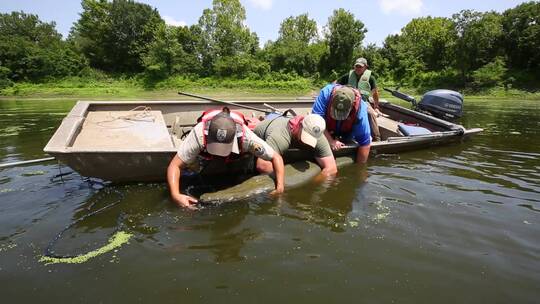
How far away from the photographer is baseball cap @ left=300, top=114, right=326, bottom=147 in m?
4.45

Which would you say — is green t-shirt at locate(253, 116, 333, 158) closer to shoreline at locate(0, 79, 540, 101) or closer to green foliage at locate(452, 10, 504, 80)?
shoreline at locate(0, 79, 540, 101)

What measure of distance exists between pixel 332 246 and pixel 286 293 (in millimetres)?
819

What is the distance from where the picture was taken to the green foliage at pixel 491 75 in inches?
1136

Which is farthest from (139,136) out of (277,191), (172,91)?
(172,91)

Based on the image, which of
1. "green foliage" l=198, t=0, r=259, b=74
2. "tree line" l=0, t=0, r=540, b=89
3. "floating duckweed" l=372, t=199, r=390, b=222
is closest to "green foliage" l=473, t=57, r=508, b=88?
"tree line" l=0, t=0, r=540, b=89

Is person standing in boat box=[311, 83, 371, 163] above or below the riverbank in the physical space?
above

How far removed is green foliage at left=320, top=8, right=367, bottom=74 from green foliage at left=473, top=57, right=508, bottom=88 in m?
12.8

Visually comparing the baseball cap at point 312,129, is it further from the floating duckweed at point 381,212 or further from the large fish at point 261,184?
the floating duckweed at point 381,212

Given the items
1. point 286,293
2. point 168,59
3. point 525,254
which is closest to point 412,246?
point 525,254

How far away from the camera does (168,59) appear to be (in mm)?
36062

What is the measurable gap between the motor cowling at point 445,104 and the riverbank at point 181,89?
1994cm

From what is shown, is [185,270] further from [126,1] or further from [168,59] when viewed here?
[126,1]

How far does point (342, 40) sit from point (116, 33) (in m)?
25.2

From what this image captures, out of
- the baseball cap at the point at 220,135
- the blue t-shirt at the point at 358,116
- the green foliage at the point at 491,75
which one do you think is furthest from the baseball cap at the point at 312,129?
the green foliage at the point at 491,75
